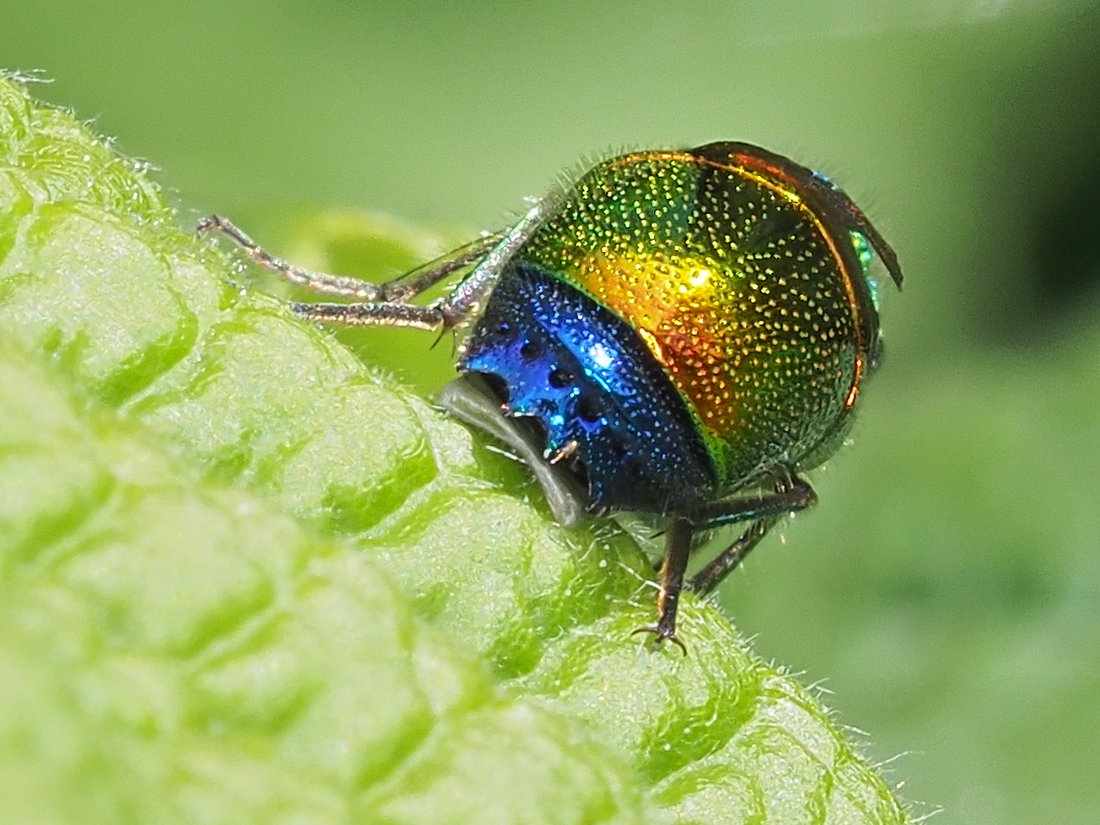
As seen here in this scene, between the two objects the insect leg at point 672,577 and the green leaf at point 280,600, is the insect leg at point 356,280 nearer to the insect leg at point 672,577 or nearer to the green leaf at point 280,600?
the green leaf at point 280,600

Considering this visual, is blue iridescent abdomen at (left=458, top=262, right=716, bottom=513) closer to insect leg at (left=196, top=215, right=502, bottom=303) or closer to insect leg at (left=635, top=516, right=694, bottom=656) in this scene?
insect leg at (left=635, top=516, right=694, bottom=656)

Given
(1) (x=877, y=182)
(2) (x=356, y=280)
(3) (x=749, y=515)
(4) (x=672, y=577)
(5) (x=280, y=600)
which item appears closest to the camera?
(5) (x=280, y=600)

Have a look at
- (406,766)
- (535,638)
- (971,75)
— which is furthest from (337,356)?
(971,75)

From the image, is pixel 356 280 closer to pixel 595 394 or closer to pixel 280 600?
pixel 595 394

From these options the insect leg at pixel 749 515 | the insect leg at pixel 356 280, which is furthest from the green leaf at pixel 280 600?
the insect leg at pixel 356 280

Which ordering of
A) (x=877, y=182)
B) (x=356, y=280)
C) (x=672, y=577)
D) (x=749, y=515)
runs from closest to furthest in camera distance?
(x=672, y=577) → (x=749, y=515) → (x=356, y=280) → (x=877, y=182)

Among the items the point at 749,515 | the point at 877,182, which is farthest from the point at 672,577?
the point at 877,182

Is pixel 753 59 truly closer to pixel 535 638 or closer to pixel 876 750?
pixel 876 750
